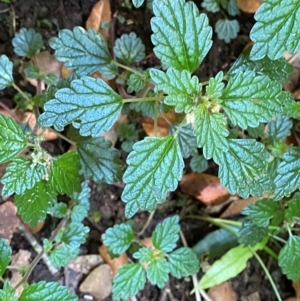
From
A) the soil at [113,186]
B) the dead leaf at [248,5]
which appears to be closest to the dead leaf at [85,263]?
the soil at [113,186]

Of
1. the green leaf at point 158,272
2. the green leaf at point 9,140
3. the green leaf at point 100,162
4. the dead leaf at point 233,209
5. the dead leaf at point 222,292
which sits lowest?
the dead leaf at point 222,292

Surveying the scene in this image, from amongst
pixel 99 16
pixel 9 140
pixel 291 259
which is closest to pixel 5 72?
pixel 9 140

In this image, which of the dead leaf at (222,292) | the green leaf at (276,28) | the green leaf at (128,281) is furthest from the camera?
the dead leaf at (222,292)

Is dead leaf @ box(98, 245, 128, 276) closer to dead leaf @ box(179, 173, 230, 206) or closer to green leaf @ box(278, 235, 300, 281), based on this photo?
dead leaf @ box(179, 173, 230, 206)

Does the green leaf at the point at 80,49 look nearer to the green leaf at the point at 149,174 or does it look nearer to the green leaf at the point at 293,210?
the green leaf at the point at 149,174

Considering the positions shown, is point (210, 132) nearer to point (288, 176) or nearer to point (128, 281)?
point (288, 176)

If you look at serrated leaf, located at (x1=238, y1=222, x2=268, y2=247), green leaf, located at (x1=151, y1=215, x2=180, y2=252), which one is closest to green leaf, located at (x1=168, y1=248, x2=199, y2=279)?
green leaf, located at (x1=151, y1=215, x2=180, y2=252)
